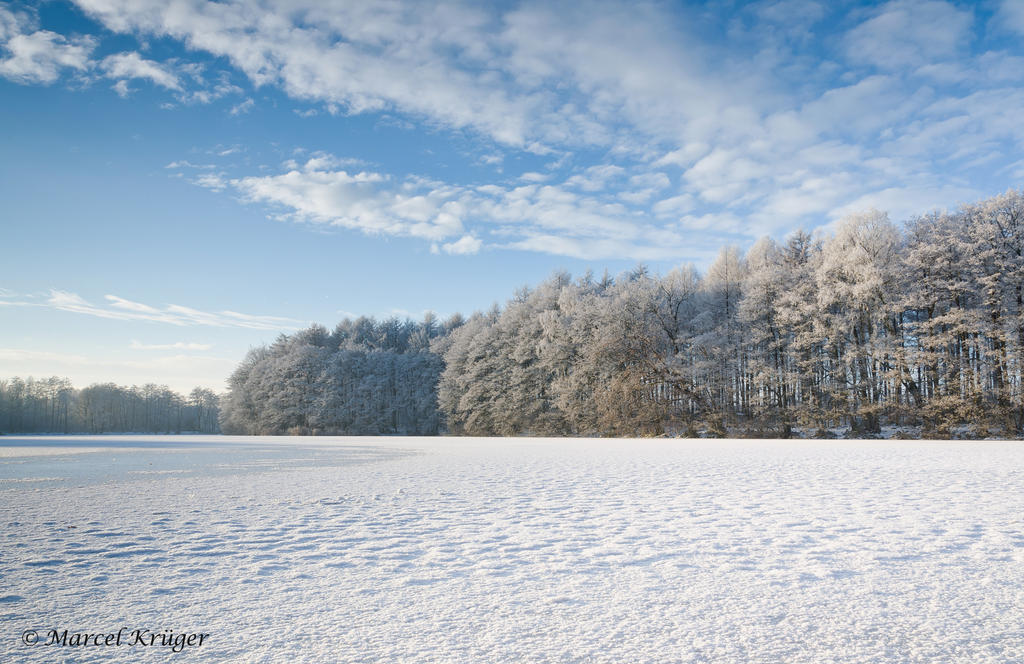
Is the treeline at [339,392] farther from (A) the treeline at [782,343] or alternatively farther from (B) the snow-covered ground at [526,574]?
(B) the snow-covered ground at [526,574]

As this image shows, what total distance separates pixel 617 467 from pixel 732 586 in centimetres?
Result: 913

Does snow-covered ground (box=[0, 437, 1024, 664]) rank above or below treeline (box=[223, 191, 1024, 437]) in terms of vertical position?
below

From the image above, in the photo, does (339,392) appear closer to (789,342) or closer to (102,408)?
(789,342)

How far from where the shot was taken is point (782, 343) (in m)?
32.3

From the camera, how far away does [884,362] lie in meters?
27.8

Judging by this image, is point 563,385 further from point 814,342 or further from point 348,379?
Answer: point 348,379

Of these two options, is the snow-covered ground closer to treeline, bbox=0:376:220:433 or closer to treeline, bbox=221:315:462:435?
treeline, bbox=221:315:462:435

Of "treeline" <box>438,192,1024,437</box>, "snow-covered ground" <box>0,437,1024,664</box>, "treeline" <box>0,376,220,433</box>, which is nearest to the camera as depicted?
"snow-covered ground" <box>0,437,1024,664</box>

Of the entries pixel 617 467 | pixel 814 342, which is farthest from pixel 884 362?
pixel 617 467

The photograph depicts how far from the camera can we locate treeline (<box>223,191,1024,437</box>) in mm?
25141

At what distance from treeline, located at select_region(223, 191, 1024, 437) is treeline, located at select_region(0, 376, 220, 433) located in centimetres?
7176

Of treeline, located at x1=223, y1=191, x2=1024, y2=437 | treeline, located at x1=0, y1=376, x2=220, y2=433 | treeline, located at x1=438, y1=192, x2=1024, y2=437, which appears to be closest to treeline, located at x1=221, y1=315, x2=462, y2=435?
treeline, located at x1=223, y1=191, x2=1024, y2=437

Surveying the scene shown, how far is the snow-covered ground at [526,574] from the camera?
118 inches

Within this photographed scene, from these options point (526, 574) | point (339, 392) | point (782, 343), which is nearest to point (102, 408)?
point (339, 392)
